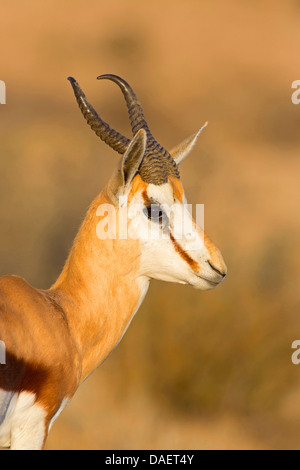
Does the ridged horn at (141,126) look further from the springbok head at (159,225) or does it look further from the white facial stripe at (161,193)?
the white facial stripe at (161,193)

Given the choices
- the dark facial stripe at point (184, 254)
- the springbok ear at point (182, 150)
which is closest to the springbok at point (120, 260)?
the dark facial stripe at point (184, 254)

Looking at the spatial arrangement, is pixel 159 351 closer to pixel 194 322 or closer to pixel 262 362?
pixel 194 322

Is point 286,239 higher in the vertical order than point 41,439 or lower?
higher

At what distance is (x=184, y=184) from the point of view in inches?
396

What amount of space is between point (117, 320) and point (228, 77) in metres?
8.71

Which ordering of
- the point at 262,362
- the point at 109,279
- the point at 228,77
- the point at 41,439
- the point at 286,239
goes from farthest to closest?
the point at 228,77
the point at 286,239
the point at 262,362
the point at 109,279
the point at 41,439

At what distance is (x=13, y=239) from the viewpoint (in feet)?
30.9

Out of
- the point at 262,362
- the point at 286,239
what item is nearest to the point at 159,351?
the point at 262,362

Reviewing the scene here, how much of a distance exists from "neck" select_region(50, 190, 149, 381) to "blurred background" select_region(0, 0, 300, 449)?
12.9 feet

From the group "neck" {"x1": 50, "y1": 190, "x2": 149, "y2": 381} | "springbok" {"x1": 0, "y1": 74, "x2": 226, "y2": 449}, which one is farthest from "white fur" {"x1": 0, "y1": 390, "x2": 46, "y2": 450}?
"neck" {"x1": 50, "y1": 190, "x2": 149, "y2": 381}

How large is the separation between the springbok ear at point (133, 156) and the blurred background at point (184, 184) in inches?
161

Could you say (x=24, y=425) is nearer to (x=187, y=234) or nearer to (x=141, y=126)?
(x=187, y=234)

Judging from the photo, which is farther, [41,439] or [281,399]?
[281,399]

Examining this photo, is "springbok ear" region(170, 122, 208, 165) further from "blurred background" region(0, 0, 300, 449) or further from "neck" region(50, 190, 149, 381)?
"blurred background" region(0, 0, 300, 449)
